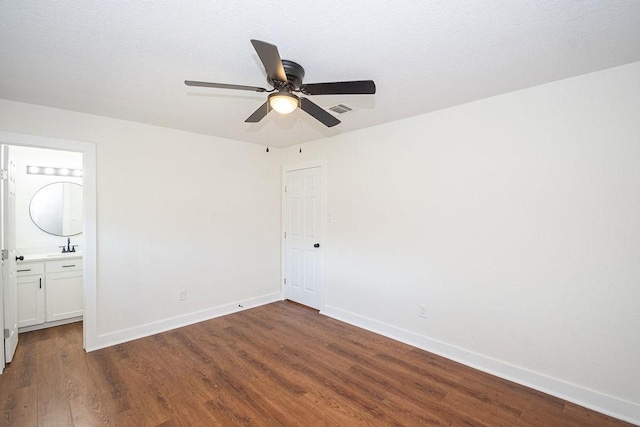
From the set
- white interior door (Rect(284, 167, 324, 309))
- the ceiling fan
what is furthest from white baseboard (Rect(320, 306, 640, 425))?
the ceiling fan

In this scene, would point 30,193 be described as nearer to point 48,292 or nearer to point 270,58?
point 48,292

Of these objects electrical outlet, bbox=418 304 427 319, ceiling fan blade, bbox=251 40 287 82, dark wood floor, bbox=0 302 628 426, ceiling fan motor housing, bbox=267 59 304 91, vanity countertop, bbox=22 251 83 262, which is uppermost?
ceiling fan motor housing, bbox=267 59 304 91

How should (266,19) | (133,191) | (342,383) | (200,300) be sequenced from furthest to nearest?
(200,300) → (133,191) → (342,383) → (266,19)

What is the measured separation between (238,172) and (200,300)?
1.85 meters

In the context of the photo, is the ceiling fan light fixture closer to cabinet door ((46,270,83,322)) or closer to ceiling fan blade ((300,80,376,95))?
ceiling fan blade ((300,80,376,95))

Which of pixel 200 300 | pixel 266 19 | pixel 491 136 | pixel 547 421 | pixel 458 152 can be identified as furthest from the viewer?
pixel 200 300

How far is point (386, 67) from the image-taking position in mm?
2082

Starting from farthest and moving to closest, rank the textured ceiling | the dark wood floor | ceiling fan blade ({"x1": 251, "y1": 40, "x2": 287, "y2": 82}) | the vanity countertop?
the vanity countertop
the dark wood floor
the textured ceiling
ceiling fan blade ({"x1": 251, "y1": 40, "x2": 287, "y2": 82})

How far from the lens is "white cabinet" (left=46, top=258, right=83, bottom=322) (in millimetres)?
3574

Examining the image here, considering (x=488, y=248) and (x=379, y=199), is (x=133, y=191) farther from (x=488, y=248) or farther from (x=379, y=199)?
(x=488, y=248)

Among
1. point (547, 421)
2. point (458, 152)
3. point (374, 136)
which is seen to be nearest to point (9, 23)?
point (374, 136)

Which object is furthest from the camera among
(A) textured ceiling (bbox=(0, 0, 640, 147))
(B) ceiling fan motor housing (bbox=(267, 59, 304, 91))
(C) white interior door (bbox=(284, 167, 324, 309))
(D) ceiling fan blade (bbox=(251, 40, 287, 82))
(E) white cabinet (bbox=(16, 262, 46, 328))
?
(C) white interior door (bbox=(284, 167, 324, 309))

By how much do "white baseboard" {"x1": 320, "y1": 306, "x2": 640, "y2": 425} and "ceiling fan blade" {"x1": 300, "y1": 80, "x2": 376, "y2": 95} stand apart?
8.40ft

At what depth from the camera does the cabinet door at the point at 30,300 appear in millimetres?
3391
